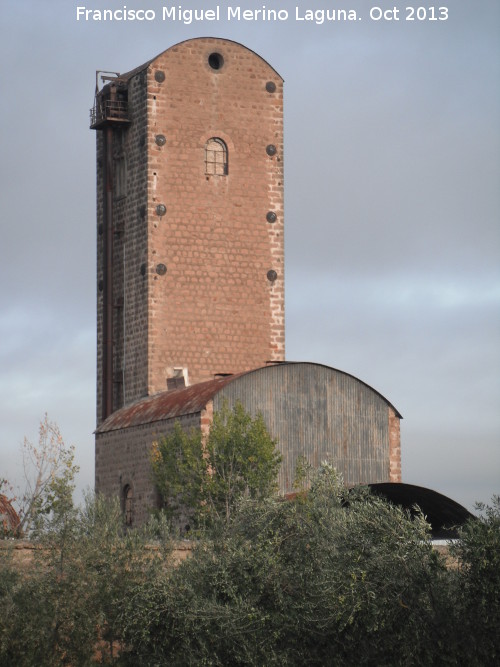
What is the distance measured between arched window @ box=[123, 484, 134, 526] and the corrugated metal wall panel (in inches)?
189

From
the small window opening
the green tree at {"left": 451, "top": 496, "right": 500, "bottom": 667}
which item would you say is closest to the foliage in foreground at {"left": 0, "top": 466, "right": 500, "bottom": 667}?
the green tree at {"left": 451, "top": 496, "right": 500, "bottom": 667}

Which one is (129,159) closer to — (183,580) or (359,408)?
(359,408)

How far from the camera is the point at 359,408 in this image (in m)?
43.6

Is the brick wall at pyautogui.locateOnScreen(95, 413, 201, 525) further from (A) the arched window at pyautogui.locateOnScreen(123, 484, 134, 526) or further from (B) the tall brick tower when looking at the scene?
(B) the tall brick tower

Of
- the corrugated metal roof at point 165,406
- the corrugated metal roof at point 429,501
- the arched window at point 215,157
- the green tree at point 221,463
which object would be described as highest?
the arched window at point 215,157

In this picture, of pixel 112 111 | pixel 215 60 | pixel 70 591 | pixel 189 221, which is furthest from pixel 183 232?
pixel 70 591

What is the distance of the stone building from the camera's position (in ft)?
154

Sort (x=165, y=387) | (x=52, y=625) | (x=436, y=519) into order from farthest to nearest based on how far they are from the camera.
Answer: (x=165, y=387)
(x=436, y=519)
(x=52, y=625)

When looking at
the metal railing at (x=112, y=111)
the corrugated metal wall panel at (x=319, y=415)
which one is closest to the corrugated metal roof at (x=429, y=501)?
the corrugated metal wall panel at (x=319, y=415)

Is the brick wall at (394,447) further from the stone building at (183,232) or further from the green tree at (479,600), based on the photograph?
the green tree at (479,600)

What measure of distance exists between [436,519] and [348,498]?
471 inches

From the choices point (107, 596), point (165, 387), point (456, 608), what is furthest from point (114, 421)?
point (456, 608)

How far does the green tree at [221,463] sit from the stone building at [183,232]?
3716 millimetres

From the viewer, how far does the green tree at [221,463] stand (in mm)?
39938
